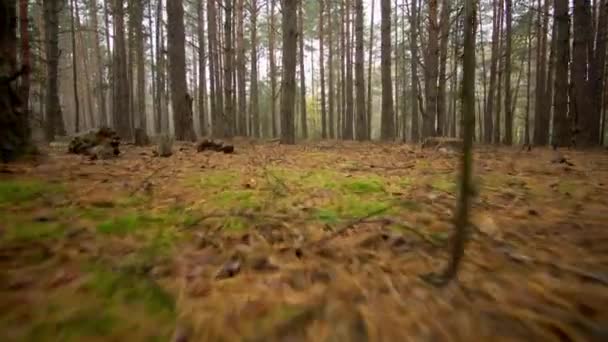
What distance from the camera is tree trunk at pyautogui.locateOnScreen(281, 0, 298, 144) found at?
27.8ft

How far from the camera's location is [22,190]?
2402 millimetres

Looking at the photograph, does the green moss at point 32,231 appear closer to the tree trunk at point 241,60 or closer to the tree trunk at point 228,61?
the tree trunk at point 228,61

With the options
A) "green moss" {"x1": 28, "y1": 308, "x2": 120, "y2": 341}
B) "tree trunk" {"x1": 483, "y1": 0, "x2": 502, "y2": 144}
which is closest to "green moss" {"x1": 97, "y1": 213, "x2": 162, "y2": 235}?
"green moss" {"x1": 28, "y1": 308, "x2": 120, "y2": 341}

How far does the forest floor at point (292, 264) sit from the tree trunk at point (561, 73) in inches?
261

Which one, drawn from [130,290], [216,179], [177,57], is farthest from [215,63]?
[130,290]

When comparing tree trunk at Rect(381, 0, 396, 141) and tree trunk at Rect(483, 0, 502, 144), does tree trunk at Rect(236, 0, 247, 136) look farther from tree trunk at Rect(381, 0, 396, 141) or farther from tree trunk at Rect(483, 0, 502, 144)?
tree trunk at Rect(483, 0, 502, 144)

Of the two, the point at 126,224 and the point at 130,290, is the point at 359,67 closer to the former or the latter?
the point at 126,224

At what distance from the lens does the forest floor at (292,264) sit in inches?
40.1

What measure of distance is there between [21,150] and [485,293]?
4622mm

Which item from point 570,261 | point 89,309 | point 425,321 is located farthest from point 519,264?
point 89,309

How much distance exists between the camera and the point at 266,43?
26.1m

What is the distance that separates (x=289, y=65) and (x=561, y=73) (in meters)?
6.89

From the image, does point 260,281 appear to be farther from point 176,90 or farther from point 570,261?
point 176,90

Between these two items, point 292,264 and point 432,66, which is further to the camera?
point 432,66
